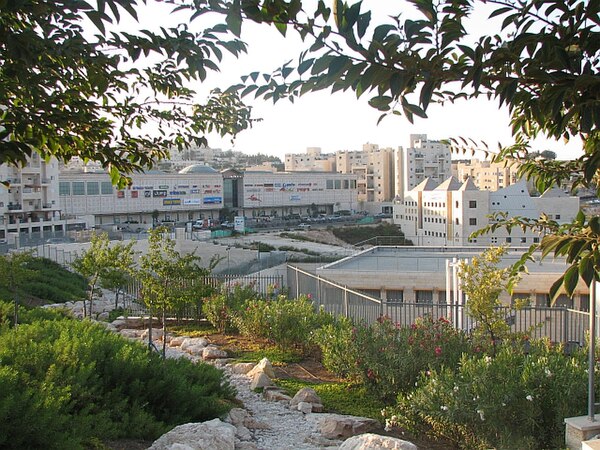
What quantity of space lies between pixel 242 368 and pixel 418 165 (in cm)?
10149

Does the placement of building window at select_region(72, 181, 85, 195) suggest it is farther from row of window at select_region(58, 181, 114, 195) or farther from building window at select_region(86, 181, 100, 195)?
building window at select_region(86, 181, 100, 195)

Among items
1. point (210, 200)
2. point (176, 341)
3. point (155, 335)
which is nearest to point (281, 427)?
point (176, 341)

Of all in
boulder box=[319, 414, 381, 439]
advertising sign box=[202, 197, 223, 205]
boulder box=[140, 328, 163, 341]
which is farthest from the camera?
advertising sign box=[202, 197, 223, 205]

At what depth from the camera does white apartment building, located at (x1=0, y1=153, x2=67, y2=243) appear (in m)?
54.5

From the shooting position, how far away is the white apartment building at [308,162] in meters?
134

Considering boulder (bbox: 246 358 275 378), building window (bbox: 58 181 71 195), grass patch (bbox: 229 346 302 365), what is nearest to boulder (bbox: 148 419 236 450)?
boulder (bbox: 246 358 275 378)

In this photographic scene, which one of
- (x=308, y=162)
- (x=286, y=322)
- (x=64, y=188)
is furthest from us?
(x=308, y=162)

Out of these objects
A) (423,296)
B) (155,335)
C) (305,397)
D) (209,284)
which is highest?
(209,284)

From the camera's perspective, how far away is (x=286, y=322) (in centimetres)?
1270

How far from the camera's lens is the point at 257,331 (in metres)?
13.6

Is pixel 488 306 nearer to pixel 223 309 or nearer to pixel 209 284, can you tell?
pixel 223 309

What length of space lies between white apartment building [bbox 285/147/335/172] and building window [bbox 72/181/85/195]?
65.3 meters

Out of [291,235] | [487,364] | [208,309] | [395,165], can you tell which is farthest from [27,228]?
[395,165]

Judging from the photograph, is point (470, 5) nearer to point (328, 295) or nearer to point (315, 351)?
point (315, 351)
